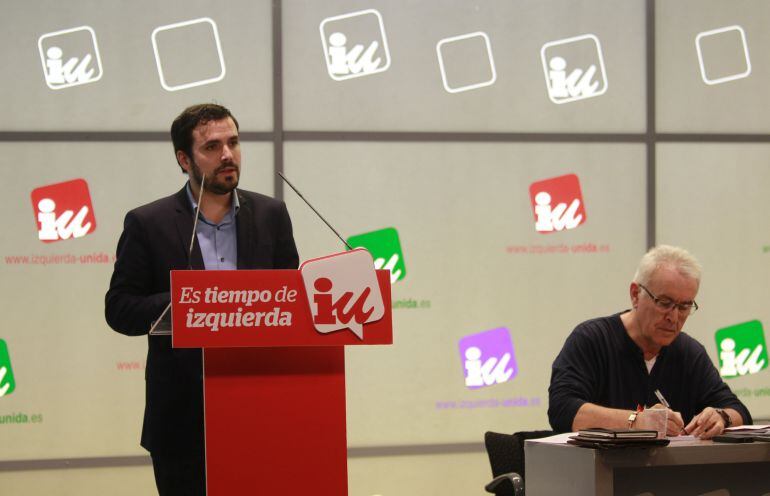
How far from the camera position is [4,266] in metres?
3.79

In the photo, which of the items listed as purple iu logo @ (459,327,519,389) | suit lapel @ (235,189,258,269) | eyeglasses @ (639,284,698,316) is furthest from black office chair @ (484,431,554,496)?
purple iu logo @ (459,327,519,389)

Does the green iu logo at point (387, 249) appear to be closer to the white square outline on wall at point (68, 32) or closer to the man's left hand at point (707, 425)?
the white square outline on wall at point (68, 32)

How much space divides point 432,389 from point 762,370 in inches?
59.9

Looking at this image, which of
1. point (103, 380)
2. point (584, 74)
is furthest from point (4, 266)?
point (584, 74)

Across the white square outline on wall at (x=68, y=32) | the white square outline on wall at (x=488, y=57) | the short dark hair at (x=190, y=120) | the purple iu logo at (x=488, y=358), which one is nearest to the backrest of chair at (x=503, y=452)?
the short dark hair at (x=190, y=120)

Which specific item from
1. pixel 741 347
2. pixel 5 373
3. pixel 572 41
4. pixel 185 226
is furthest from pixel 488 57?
pixel 5 373

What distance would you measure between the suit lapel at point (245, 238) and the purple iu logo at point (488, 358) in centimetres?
182

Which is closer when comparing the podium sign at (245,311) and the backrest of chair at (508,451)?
the podium sign at (245,311)

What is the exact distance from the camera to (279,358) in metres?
1.88

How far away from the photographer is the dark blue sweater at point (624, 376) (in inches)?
101

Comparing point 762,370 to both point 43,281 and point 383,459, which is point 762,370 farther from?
point 43,281

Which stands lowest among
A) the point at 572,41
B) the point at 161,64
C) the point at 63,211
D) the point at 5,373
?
the point at 5,373

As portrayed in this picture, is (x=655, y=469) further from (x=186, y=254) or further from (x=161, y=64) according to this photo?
(x=161, y=64)

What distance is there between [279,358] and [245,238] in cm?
57
